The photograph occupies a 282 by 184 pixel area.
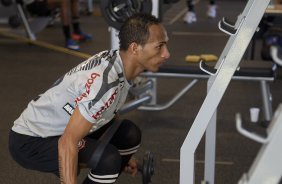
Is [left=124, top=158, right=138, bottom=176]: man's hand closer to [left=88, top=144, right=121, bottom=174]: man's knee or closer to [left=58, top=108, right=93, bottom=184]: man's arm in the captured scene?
[left=88, top=144, right=121, bottom=174]: man's knee

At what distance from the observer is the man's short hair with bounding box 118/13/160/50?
1858 millimetres

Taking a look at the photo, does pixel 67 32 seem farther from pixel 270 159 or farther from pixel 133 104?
pixel 270 159

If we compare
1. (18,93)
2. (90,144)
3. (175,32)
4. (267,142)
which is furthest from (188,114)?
(175,32)

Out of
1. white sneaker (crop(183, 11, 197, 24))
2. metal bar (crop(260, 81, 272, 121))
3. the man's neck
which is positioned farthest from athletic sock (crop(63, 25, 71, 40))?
the man's neck

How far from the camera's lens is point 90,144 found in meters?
1.98

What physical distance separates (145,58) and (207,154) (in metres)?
0.52

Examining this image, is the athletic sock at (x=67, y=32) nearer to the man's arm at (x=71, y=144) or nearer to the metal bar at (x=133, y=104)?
the metal bar at (x=133, y=104)

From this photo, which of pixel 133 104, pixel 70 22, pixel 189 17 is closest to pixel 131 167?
pixel 133 104

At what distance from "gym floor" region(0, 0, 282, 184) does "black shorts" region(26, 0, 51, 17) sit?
33 cm

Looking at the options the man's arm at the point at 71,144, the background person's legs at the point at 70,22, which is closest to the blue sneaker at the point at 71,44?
the background person's legs at the point at 70,22

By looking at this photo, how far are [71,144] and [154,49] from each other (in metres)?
0.44

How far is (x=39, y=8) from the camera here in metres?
6.02

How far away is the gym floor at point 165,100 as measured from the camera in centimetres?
280

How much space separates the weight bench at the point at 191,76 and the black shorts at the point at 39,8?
2667 mm
